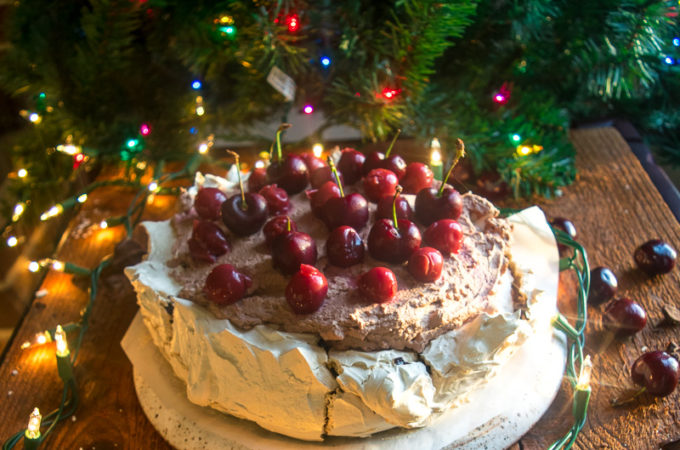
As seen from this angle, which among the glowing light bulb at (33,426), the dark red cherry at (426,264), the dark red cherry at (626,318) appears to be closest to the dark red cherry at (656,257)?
the dark red cherry at (626,318)

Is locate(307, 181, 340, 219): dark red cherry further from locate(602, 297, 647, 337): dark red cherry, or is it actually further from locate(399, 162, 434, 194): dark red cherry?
locate(602, 297, 647, 337): dark red cherry

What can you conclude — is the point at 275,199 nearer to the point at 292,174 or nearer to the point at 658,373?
the point at 292,174

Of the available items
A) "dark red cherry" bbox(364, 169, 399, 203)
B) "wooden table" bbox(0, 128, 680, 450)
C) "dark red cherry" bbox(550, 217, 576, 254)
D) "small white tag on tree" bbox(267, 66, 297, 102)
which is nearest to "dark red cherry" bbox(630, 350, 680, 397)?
"wooden table" bbox(0, 128, 680, 450)

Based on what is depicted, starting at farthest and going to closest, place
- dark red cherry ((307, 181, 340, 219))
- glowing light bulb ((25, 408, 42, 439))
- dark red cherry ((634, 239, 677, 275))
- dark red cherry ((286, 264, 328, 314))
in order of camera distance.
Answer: dark red cherry ((634, 239, 677, 275)) → dark red cherry ((307, 181, 340, 219)) → glowing light bulb ((25, 408, 42, 439)) → dark red cherry ((286, 264, 328, 314))

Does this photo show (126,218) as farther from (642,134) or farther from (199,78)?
(642,134)

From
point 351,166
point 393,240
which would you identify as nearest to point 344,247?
point 393,240
